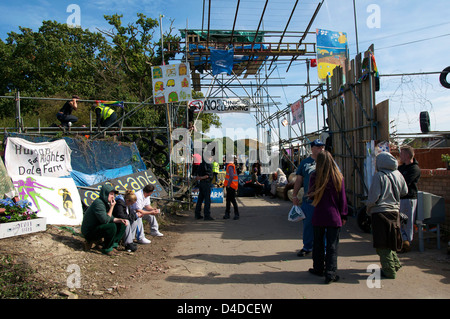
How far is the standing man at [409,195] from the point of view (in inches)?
218

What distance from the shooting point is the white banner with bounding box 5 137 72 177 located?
7113 mm

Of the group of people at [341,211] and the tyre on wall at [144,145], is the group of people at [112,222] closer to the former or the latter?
the group of people at [341,211]

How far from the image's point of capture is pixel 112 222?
5469mm

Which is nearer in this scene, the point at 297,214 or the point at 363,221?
the point at 297,214

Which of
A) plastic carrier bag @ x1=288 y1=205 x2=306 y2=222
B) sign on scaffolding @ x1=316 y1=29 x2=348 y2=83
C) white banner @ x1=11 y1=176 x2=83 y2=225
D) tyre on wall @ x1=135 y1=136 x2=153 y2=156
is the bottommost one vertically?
plastic carrier bag @ x1=288 y1=205 x2=306 y2=222

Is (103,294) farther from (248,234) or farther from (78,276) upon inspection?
(248,234)

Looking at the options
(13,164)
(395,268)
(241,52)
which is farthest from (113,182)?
(241,52)

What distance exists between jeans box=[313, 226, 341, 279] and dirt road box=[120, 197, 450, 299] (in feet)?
0.56

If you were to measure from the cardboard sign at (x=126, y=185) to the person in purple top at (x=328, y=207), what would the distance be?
493 centimetres

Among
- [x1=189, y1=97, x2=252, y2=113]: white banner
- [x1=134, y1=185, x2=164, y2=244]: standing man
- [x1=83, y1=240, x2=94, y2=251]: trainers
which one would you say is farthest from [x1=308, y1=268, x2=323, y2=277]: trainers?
[x1=189, y1=97, x2=252, y2=113]: white banner

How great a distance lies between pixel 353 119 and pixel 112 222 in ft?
19.6

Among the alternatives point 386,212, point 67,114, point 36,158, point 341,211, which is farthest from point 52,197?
point 386,212

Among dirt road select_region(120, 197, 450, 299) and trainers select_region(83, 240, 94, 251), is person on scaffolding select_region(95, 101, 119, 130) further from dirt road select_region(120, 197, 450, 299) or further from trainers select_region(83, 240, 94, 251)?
trainers select_region(83, 240, 94, 251)

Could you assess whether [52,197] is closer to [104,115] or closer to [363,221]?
[104,115]
